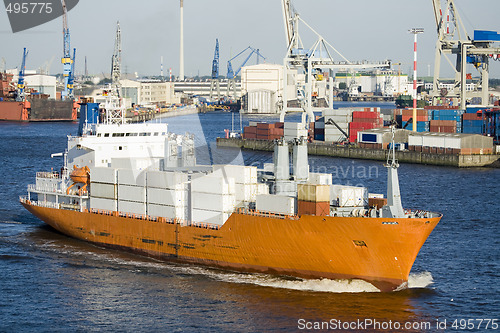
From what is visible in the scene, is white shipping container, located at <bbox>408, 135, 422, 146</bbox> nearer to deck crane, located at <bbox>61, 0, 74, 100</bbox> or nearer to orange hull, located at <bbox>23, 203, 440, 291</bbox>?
orange hull, located at <bbox>23, 203, 440, 291</bbox>

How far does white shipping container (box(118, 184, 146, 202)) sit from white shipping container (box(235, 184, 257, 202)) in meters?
4.25

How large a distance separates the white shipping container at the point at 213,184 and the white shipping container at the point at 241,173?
1.44 ft

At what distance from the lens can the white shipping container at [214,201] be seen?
84.3 ft

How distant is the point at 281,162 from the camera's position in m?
26.0

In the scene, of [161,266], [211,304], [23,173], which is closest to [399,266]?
[211,304]

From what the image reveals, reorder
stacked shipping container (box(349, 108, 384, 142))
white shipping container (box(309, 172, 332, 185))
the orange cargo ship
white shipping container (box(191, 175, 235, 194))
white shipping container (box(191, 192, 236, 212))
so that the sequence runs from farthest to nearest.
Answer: stacked shipping container (box(349, 108, 384, 142))
white shipping container (box(309, 172, 332, 185))
white shipping container (box(191, 192, 236, 212))
white shipping container (box(191, 175, 235, 194))
the orange cargo ship

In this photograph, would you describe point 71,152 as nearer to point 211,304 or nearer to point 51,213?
point 51,213

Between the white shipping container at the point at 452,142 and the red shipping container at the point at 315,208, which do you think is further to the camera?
the white shipping container at the point at 452,142

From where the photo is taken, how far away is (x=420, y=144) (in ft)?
200

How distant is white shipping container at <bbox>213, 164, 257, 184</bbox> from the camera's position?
1024 inches

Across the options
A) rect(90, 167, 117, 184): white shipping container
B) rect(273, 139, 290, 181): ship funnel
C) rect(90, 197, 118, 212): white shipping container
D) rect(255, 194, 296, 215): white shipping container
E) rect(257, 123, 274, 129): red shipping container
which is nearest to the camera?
rect(255, 194, 296, 215): white shipping container

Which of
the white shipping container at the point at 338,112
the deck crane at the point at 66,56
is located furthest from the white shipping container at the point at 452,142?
the deck crane at the point at 66,56

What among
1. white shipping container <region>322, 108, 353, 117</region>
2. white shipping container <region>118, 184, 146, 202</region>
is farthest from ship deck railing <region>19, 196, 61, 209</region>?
white shipping container <region>322, 108, 353, 117</region>

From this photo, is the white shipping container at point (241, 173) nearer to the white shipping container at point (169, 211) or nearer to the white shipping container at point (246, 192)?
the white shipping container at point (246, 192)
